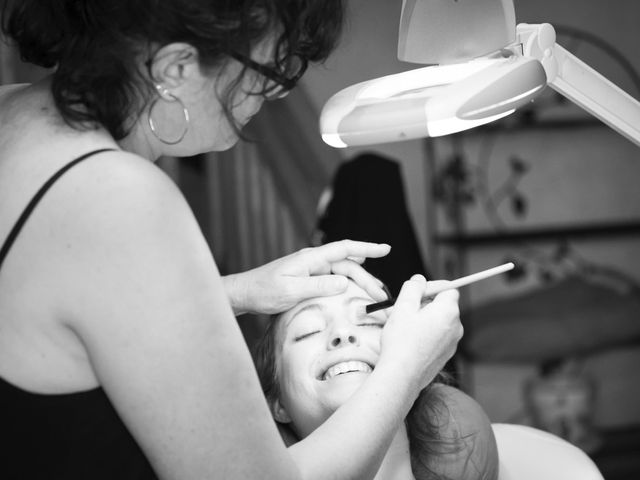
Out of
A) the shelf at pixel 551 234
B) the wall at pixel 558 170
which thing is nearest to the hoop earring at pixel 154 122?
the shelf at pixel 551 234

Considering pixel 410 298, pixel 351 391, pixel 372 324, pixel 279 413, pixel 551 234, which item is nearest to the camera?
pixel 410 298

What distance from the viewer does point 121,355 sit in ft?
2.93

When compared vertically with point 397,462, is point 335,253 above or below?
above

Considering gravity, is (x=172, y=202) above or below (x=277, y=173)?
above

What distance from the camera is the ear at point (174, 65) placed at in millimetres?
978

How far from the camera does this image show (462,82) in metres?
1.07

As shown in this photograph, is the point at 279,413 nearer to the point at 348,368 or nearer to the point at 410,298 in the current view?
the point at 348,368

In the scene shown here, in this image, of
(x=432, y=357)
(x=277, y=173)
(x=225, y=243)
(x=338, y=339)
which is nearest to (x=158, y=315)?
(x=432, y=357)

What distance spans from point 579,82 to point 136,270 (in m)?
0.66

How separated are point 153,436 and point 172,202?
24cm

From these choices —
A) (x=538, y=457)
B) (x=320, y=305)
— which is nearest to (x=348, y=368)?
(x=320, y=305)

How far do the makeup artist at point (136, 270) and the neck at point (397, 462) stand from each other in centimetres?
37

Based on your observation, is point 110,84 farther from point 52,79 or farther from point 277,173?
point 277,173

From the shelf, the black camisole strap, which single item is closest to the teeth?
the black camisole strap
